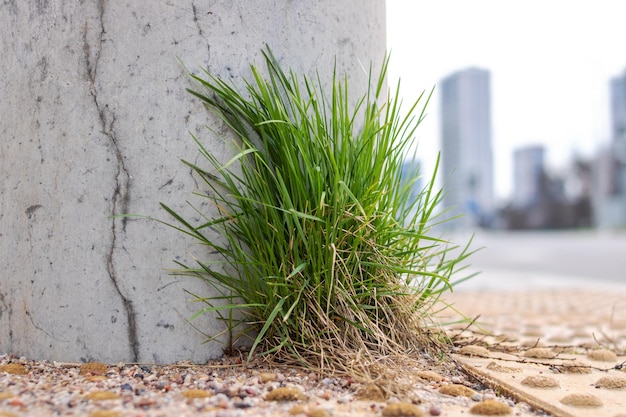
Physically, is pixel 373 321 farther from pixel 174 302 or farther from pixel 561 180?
pixel 561 180

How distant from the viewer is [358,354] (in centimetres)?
150

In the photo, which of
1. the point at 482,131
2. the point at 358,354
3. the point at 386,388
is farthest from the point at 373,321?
the point at 482,131

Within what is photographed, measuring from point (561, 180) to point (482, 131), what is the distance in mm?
12554

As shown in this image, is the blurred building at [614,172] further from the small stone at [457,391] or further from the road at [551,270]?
the small stone at [457,391]

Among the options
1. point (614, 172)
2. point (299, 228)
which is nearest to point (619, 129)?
point (614, 172)

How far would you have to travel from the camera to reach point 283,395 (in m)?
1.30

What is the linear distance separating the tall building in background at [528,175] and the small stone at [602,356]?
115 feet

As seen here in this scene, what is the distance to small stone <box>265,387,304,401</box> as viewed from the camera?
129 cm

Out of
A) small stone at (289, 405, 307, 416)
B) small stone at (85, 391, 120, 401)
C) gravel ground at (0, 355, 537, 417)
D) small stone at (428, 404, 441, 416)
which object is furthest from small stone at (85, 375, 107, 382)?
small stone at (428, 404, 441, 416)

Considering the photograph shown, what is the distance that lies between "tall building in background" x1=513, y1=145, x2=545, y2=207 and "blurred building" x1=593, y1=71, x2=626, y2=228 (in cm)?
820

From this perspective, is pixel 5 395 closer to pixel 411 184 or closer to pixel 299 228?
pixel 299 228

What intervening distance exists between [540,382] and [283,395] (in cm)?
72

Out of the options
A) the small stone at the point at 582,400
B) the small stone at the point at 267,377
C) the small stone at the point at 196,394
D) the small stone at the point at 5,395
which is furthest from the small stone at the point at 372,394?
the small stone at the point at 5,395

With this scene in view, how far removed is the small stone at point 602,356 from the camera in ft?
6.64
